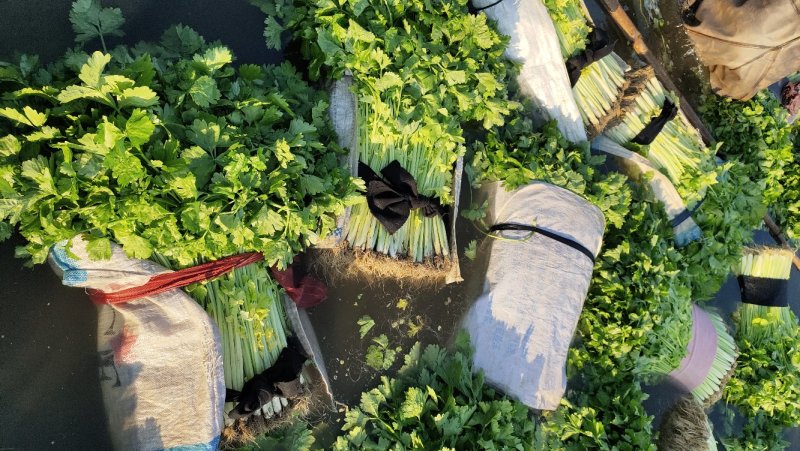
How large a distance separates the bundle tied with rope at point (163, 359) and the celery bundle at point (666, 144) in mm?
2930

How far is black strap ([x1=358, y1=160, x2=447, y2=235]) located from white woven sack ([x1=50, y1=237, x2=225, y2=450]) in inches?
42.6

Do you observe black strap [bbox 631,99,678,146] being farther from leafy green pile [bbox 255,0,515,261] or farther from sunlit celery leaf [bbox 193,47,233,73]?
sunlit celery leaf [bbox 193,47,233,73]

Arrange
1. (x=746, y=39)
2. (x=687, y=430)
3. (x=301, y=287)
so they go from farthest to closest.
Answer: (x=746, y=39) < (x=687, y=430) < (x=301, y=287)

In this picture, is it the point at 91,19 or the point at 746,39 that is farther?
the point at 746,39

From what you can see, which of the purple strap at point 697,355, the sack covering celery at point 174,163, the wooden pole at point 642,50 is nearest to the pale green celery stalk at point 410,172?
the sack covering celery at point 174,163

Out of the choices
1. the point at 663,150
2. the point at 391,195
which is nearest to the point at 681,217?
the point at 663,150

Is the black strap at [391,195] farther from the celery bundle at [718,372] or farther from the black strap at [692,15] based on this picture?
the black strap at [692,15]

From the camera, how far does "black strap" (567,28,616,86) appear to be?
4031 millimetres

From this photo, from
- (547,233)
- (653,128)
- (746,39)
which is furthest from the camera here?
(746,39)

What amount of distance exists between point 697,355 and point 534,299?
5.52 feet

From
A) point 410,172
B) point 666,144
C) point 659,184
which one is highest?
point 666,144

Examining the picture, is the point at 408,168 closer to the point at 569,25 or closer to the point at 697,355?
the point at 569,25

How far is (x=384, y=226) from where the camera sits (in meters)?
3.34

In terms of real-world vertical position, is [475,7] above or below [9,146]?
above
